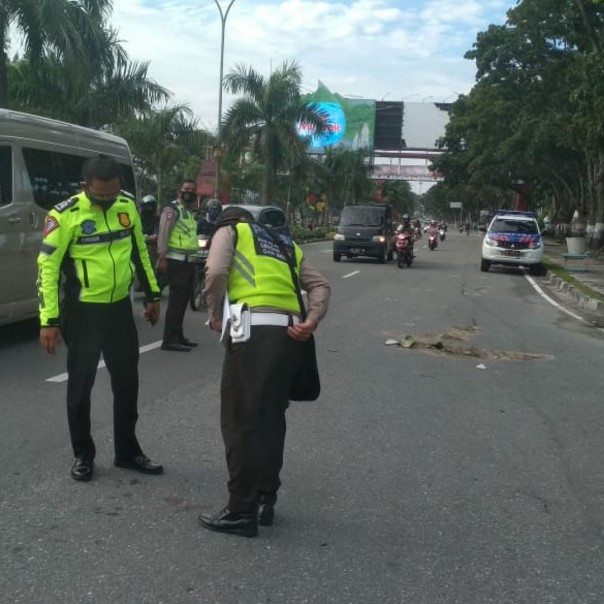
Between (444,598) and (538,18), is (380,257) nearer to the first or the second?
(538,18)

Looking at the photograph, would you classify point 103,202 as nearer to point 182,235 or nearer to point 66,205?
point 66,205

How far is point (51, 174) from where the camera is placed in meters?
8.27

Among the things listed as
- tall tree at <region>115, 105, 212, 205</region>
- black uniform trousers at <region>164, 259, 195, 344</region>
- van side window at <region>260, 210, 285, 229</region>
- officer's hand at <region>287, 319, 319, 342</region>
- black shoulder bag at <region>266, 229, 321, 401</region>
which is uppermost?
tall tree at <region>115, 105, 212, 205</region>

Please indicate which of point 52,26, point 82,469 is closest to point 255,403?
point 82,469

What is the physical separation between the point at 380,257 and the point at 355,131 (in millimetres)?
49574

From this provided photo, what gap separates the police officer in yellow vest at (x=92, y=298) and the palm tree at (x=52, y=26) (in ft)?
45.9

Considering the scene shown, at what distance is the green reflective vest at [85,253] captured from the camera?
418cm

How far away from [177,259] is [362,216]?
17084 millimetres

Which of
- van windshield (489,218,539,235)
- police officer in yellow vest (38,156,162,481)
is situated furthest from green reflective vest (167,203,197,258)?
van windshield (489,218,539,235)

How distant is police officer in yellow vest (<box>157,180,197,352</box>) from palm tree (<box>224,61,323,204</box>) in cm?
2309

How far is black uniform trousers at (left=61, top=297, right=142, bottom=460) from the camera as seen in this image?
4310mm

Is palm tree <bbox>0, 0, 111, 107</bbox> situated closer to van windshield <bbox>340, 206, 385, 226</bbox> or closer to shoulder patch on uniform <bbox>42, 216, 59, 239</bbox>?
van windshield <bbox>340, 206, 385, 226</bbox>

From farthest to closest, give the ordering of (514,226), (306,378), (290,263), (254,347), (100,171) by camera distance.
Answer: (514,226), (100,171), (306,378), (290,263), (254,347)

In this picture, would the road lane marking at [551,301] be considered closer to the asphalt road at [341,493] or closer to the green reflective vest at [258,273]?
the asphalt road at [341,493]
